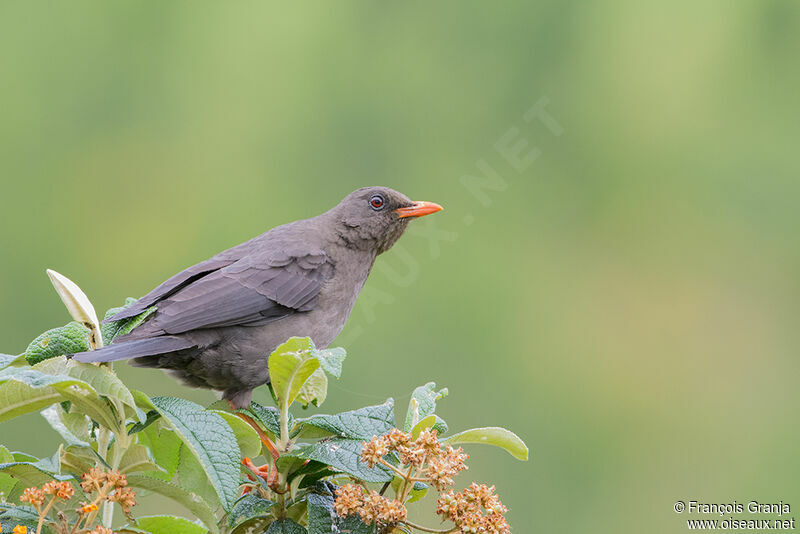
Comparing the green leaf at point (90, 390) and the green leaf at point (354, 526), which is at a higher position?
the green leaf at point (90, 390)

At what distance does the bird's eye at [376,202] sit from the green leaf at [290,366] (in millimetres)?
2438

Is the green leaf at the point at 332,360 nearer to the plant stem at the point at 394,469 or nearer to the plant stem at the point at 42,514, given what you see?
the plant stem at the point at 394,469

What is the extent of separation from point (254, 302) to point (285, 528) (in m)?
1.86

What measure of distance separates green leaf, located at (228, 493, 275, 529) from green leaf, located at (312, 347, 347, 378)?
0.32m

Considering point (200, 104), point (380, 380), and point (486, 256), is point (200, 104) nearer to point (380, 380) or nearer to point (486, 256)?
point (486, 256)

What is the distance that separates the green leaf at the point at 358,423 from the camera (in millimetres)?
1982

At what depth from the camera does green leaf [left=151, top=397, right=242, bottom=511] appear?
1715 millimetres

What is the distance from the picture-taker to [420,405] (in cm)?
219

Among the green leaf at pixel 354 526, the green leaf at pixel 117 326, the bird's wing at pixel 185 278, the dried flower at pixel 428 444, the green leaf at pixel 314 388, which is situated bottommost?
the green leaf at pixel 354 526

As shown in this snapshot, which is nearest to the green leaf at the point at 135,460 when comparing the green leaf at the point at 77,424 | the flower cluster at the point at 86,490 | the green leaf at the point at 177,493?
the green leaf at the point at 177,493

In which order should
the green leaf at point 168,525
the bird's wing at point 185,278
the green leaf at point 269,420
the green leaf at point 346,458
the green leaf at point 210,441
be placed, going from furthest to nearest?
the bird's wing at point 185,278
the green leaf at point 269,420
the green leaf at point 168,525
the green leaf at point 346,458
the green leaf at point 210,441

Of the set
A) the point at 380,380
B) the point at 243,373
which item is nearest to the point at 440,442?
the point at 243,373

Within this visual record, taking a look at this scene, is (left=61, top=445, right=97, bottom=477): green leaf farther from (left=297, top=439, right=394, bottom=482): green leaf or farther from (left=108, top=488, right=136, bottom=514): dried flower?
(left=297, top=439, right=394, bottom=482): green leaf

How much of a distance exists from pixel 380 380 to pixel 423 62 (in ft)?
14.1
